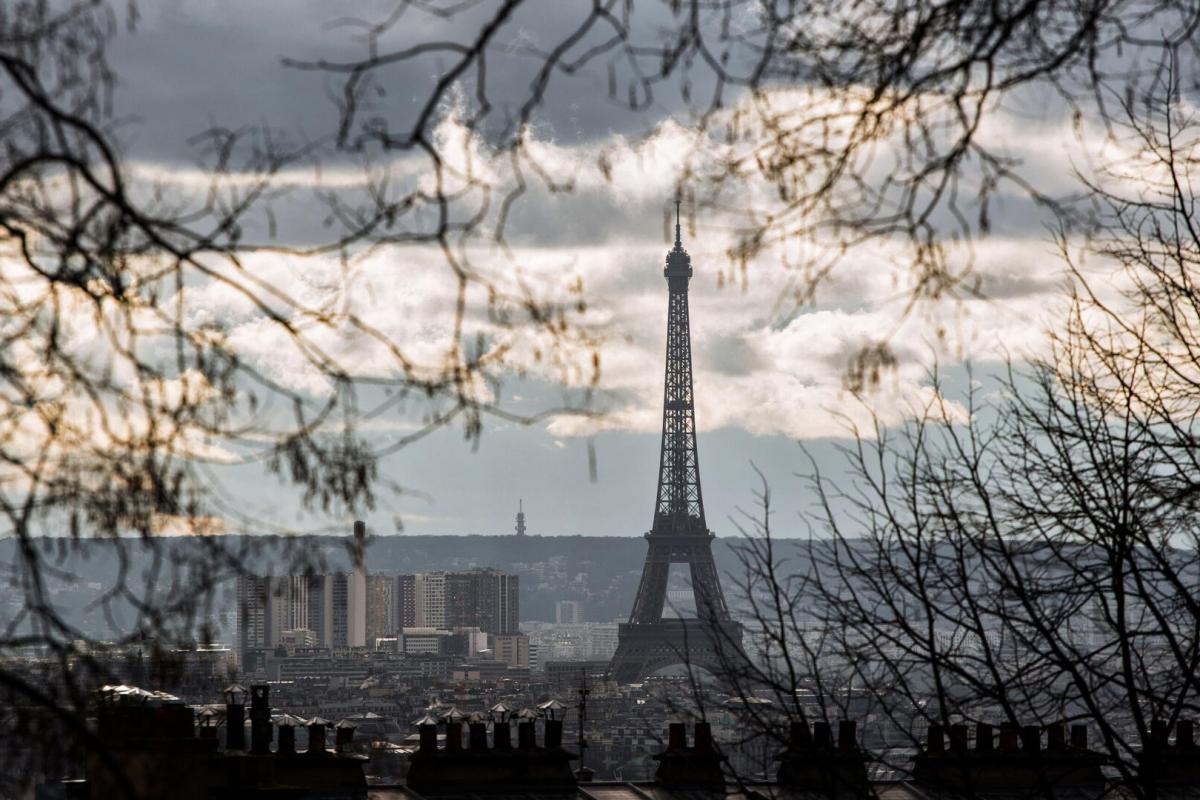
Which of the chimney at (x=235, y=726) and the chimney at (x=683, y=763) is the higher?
the chimney at (x=235, y=726)

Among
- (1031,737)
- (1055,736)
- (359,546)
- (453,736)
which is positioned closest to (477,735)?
(453,736)

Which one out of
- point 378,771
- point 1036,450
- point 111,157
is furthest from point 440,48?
point 378,771

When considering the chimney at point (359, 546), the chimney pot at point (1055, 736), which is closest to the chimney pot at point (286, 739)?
the chimney pot at point (1055, 736)

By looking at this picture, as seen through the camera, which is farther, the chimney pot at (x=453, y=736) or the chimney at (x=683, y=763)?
the chimney pot at (x=453, y=736)

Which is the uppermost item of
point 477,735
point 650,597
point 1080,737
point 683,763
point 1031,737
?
point 650,597

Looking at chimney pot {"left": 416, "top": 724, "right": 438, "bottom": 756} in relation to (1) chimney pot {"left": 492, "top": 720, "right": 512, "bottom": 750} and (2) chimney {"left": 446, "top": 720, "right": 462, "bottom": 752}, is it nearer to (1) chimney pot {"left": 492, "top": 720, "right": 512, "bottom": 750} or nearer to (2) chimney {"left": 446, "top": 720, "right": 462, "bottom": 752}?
(2) chimney {"left": 446, "top": 720, "right": 462, "bottom": 752}

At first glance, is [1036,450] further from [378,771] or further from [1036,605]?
[378,771]

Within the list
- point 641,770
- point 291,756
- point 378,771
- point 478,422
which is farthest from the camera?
point 641,770

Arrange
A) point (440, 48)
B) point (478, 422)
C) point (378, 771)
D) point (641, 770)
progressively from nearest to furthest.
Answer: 1. point (440, 48)
2. point (478, 422)
3. point (378, 771)
4. point (641, 770)

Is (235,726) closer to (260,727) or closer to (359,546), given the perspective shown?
(260,727)

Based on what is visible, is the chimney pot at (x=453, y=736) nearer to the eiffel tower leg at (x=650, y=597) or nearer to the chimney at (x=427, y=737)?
the chimney at (x=427, y=737)

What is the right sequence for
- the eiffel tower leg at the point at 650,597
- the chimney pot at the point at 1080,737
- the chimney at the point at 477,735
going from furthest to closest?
the eiffel tower leg at the point at 650,597 < the chimney at the point at 477,735 < the chimney pot at the point at 1080,737
